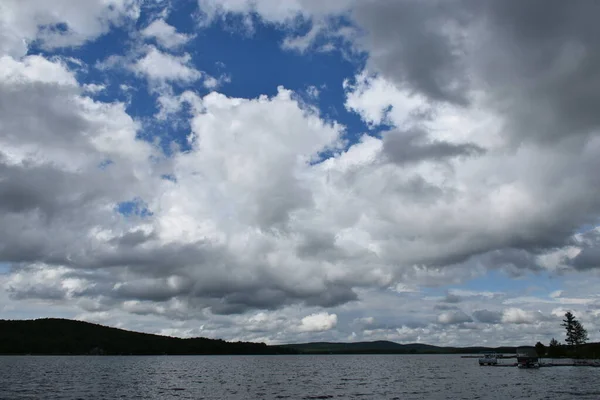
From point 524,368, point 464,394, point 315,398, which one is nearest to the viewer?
point 315,398

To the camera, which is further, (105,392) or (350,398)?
(105,392)

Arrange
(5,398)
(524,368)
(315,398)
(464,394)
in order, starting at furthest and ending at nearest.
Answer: (524,368) < (464,394) < (315,398) < (5,398)

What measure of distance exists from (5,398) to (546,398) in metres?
96.5

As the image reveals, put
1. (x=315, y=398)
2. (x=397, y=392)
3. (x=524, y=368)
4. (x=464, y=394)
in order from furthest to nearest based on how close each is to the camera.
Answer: (x=524, y=368), (x=397, y=392), (x=464, y=394), (x=315, y=398)

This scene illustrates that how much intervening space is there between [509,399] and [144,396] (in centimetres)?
6984

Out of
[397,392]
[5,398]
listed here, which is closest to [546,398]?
[397,392]

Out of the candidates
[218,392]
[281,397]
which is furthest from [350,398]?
[218,392]

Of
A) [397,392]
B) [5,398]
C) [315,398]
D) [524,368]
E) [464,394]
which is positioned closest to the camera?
[5,398]

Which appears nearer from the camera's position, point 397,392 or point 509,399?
point 509,399

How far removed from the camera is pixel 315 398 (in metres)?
94.1

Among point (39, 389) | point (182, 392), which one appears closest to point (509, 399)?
point (182, 392)

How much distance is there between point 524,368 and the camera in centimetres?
19912

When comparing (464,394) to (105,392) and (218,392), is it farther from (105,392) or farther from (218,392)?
(105,392)

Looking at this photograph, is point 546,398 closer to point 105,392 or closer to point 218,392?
point 218,392
